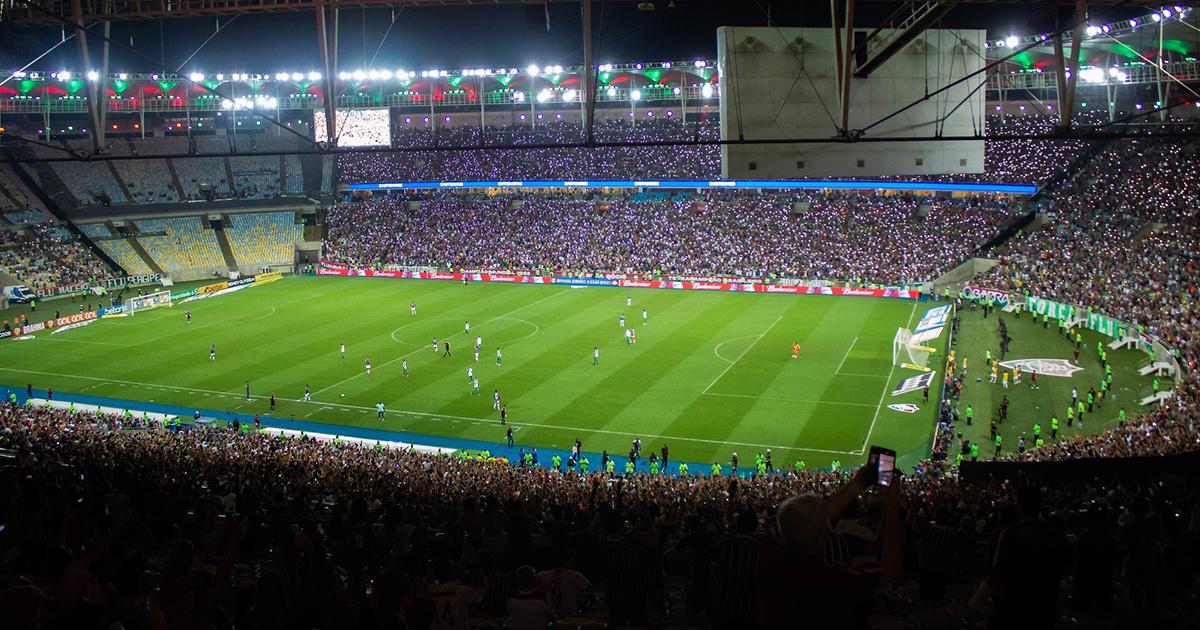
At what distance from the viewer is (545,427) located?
110 feet

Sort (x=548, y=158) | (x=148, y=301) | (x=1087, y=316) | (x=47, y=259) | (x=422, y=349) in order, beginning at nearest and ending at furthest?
(x=1087, y=316)
(x=422, y=349)
(x=148, y=301)
(x=47, y=259)
(x=548, y=158)

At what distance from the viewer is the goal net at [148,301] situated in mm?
58094

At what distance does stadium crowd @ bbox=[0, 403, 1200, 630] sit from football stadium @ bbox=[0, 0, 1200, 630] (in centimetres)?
4

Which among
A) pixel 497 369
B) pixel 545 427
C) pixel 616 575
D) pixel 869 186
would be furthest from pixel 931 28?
pixel 869 186

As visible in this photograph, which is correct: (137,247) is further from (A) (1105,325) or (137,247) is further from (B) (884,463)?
(B) (884,463)

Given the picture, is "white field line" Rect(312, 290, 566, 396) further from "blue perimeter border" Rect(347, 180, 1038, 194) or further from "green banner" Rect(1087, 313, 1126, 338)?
"green banner" Rect(1087, 313, 1126, 338)

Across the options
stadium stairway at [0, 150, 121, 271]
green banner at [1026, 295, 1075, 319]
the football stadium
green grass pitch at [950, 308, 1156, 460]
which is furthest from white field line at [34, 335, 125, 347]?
green banner at [1026, 295, 1075, 319]

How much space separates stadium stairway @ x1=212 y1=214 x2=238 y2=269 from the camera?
7538cm

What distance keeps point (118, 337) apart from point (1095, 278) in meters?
51.8

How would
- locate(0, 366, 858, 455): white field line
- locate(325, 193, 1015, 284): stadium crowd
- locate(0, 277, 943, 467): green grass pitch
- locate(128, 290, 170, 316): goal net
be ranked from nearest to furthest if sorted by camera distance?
locate(0, 366, 858, 455): white field line < locate(0, 277, 943, 467): green grass pitch < locate(128, 290, 170, 316): goal net < locate(325, 193, 1015, 284): stadium crowd

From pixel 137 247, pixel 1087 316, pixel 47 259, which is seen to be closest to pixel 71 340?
pixel 47 259

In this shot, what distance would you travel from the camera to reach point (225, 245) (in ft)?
254

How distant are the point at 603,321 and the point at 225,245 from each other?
133 feet

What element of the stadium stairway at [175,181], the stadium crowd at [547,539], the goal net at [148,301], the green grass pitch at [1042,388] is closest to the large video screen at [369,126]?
the stadium stairway at [175,181]
